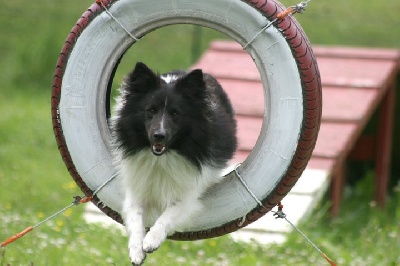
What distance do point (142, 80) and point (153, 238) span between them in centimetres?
92

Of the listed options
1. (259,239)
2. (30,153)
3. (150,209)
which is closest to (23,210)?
(30,153)

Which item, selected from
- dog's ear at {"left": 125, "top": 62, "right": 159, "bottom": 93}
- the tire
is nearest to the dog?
dog's ear at {"left": 125, "top": 62, "right": 159, "bottom": 93}

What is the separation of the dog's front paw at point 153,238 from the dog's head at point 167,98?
0.47m

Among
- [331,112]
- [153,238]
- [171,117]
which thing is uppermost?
[331,112]

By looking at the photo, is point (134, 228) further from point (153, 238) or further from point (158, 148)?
point (158, 148)

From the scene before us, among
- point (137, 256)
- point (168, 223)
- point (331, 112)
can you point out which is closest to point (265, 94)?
point (168, 223)

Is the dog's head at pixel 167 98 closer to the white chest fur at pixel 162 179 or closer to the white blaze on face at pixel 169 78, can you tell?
the white blaze on face at pixel 169 78

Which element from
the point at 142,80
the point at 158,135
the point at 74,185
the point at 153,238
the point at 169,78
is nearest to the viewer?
the point at 158,135

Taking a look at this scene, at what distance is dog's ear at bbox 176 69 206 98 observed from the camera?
17.5ft

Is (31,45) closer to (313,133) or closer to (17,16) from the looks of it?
(17,16)

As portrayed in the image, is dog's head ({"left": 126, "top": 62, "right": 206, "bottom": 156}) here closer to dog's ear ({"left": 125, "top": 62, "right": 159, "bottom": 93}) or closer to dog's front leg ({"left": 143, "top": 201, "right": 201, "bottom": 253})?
dog's ear ({"left": 125, "top": 62, "right": 159, "bottom": 93})

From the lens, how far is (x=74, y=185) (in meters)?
10.4

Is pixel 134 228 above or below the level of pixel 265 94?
below

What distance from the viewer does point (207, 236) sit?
18.4 feet
